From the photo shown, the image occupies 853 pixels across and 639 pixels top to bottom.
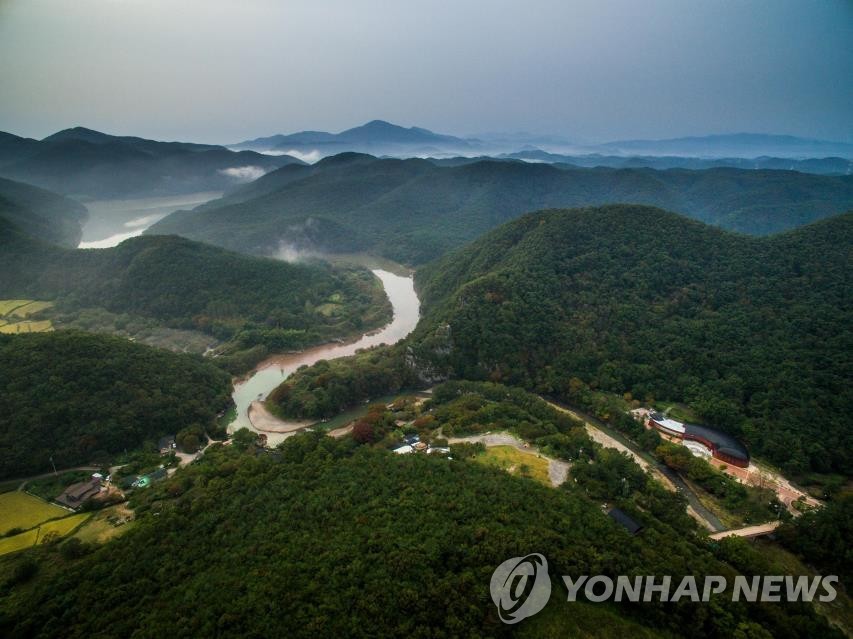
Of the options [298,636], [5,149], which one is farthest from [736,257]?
[5,149]

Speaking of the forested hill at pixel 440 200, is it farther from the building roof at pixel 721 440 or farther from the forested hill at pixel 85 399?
the building roof at pixel 721 440

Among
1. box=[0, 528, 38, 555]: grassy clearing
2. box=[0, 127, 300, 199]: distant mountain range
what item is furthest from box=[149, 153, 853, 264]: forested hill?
box=[0, 528, 38, 555]: grassy clearing

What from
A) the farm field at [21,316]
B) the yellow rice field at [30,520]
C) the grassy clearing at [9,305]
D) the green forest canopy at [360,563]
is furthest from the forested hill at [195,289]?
the green forest canopy at [360,563]

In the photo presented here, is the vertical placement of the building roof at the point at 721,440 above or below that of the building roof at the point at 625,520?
below

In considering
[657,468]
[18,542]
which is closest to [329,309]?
[18,542]

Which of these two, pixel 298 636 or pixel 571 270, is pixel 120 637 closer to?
pixel 298 636

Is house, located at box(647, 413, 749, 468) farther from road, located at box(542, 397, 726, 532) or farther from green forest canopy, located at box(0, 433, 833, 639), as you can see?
green forest canopy, located at box(0, 433, 833, 639)

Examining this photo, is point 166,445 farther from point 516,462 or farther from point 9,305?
point 9,305

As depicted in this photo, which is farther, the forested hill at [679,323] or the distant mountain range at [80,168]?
the distant mountain range at [80,168]
